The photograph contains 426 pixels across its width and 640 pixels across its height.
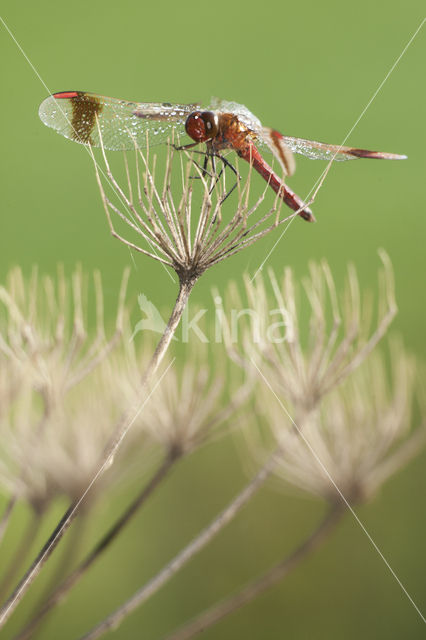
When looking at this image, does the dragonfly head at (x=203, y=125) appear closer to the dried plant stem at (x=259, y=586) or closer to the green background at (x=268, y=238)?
the green background at (x=268, y=238)

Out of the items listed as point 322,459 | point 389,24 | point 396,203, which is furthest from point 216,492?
point 389,24

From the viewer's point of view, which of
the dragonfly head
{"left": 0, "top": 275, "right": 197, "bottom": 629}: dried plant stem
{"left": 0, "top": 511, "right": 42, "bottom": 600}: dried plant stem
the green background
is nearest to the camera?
{"left": 0, "top": 275, "right": 197, "bottom": 629}: dried plant stem

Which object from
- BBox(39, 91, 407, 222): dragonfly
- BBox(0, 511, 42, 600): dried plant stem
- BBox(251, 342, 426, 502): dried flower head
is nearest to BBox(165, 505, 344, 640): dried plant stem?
BBox(251, 342, 426, 502): dried flower head

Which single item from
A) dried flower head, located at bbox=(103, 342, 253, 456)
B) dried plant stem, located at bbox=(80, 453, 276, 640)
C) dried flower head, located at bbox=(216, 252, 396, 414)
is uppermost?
dried flower head, located at bbox=(216, 252, 396, 414)

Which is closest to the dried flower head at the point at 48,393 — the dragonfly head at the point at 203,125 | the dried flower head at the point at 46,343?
the dried flower head at the point at 46,343

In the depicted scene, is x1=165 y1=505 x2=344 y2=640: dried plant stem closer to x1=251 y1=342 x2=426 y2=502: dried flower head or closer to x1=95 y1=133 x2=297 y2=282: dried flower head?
x1=251 y1=342 x2=426 y2=502: dried flower head

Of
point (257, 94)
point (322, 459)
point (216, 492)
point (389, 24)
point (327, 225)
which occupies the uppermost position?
point (389, 24)

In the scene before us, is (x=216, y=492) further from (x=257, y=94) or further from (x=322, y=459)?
(x=257, y=94)

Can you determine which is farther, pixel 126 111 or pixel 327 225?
pixel 327 225
